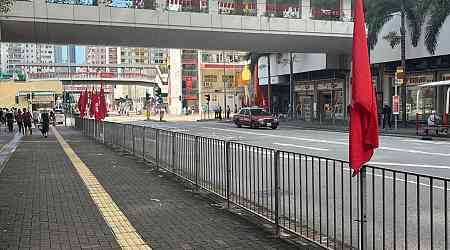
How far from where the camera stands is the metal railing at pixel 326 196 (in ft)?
18.9

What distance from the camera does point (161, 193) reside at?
1073 cm

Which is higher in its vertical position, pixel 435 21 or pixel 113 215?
pixel 435 21

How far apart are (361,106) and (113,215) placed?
480cm

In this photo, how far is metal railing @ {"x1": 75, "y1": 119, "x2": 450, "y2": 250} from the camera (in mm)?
5746

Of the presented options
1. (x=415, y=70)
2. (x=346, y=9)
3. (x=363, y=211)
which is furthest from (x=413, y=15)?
(x=363, y=211)

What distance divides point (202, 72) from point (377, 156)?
315ft

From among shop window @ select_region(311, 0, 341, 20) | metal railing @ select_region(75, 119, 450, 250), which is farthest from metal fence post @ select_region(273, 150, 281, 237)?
shop window @ select_region(311, 0, 341, 20)

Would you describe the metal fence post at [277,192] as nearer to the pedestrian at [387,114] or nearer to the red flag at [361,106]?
the red flag at [361,106]

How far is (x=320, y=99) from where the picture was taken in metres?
55.8

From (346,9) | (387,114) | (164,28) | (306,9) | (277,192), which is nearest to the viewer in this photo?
(277,192)

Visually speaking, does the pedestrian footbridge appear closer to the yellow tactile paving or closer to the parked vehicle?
the parked vehicle

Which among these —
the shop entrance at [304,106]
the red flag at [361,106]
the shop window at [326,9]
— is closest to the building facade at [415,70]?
the shop window at [326,9]

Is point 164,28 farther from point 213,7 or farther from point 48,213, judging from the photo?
point 48,213

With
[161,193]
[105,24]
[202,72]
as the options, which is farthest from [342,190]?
[202,72]
